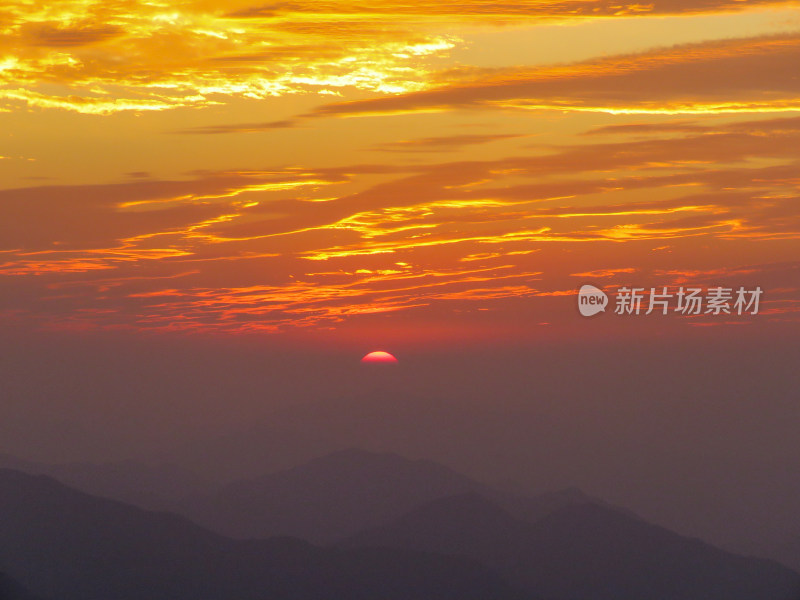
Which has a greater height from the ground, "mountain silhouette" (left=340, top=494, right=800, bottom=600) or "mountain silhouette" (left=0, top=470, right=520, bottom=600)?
"mountain silhouette" (left=0, top=470, right=520, bottom=600)

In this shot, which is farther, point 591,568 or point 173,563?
point 591,568

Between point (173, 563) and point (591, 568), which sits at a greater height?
point (173, 563)

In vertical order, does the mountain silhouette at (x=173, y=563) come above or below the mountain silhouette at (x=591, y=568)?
above

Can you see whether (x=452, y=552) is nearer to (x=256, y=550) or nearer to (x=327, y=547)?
(x=327, y=547)

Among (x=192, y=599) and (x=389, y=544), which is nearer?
(x=192, y=599)

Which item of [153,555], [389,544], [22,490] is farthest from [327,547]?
[22,490]

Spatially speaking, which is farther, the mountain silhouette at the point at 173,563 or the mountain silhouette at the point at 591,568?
the mountain silhouette at the point at 591,568

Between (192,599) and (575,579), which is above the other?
(192,599)

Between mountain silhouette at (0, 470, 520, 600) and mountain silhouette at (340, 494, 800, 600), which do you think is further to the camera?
mountain silhouette at (340, 494, 800, 600)
